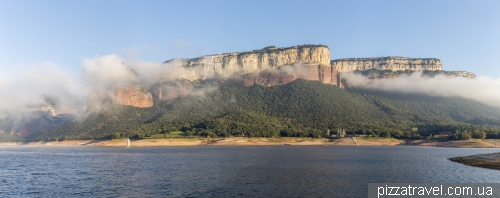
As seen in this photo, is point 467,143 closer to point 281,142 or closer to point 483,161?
point 281,142

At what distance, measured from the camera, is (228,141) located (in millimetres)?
155000

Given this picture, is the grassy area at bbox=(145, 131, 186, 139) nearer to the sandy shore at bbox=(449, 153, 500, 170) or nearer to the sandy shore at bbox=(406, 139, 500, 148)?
the sandy shore at bbox=(406, 139, 500, 148)

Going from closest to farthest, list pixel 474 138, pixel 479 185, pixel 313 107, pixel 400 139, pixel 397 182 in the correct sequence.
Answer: pixel 479 185, pixel 397 182, pixel 474 138, pixel 400 139, pixel 313 107

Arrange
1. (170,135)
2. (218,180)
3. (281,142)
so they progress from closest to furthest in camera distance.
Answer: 1. (218,180)
2. (281,142)
3. (170,135)

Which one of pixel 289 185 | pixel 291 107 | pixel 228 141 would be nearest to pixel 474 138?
pixel 291 107

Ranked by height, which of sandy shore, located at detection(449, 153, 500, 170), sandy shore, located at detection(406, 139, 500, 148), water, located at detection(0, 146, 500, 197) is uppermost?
water, located at detection(0, 146, 500, 197)

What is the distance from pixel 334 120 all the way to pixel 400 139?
2881 centimetres

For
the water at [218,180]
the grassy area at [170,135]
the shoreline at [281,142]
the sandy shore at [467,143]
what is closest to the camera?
the water at [218,180]

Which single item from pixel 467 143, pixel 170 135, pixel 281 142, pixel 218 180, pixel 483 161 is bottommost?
pixel 467 143

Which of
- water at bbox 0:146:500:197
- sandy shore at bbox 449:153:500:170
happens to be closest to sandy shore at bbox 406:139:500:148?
sandy shore at bbox 449:153:500:170

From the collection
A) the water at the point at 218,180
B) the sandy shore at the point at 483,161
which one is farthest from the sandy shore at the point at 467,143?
the water at the point at 218,180

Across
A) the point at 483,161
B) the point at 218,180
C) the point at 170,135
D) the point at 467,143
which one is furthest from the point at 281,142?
the point at 218,180

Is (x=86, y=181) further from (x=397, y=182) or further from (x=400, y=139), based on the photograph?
(x=400, y=139)

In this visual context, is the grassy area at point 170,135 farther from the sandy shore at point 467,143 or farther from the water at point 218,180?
the water at point 218,180
